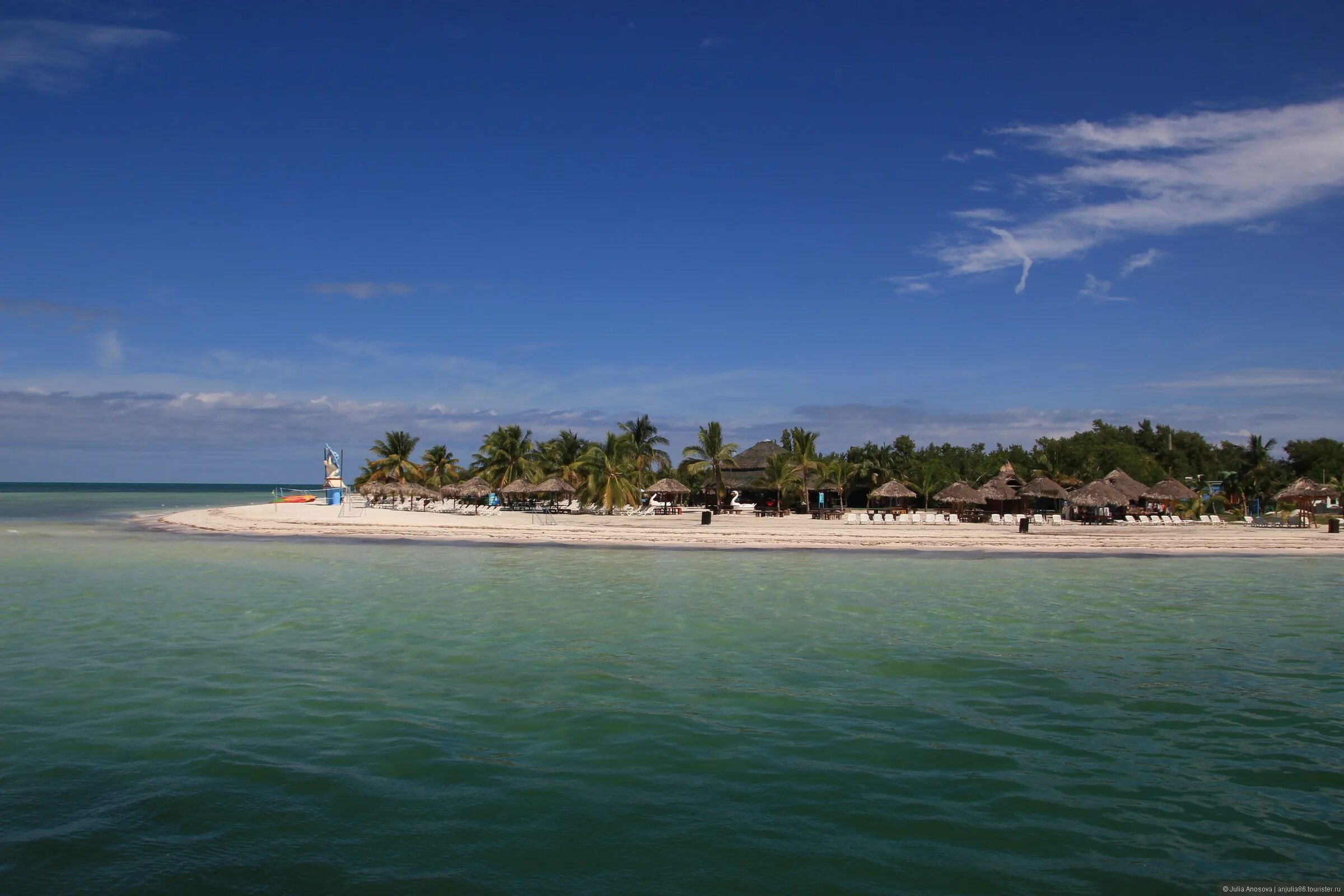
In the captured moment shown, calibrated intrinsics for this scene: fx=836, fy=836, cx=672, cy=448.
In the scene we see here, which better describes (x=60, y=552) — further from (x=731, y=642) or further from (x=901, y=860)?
(x=901, y=860)

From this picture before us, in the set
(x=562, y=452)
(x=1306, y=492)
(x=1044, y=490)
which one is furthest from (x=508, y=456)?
(x=1306, y=492)

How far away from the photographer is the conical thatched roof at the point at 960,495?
38812 mm

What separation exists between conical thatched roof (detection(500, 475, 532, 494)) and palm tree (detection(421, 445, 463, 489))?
14.3m

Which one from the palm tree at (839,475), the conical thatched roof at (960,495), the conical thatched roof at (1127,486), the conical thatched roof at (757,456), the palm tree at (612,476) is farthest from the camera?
the conical thatched roof at (757,456)

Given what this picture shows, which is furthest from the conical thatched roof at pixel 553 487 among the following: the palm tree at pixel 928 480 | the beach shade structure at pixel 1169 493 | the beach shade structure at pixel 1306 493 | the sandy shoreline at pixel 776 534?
the beach shade structure at pixel 1306 493

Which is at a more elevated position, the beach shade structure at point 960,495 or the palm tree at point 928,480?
the palm tree at point 928,480

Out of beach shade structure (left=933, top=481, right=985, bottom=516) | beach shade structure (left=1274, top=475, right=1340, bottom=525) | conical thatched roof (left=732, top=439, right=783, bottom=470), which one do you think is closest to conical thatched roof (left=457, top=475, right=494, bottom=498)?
conical thatched roof (left=732, top=439, right=783, bottom=470)

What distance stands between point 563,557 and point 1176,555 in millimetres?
17334

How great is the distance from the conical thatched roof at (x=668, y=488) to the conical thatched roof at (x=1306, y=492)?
1107 inches

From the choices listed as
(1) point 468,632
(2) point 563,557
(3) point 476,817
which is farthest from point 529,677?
(2) point 563,557

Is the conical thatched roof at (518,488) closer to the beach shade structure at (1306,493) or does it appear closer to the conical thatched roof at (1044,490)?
the conical thatched roof at (1044,490)

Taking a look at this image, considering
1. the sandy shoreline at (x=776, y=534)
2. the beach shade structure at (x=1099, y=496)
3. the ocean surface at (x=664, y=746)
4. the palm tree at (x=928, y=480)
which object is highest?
the palm tree at (x=928, y=480)

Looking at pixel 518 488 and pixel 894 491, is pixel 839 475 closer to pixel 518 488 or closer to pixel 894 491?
pixel 894 491

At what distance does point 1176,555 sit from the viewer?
78.1 feet
